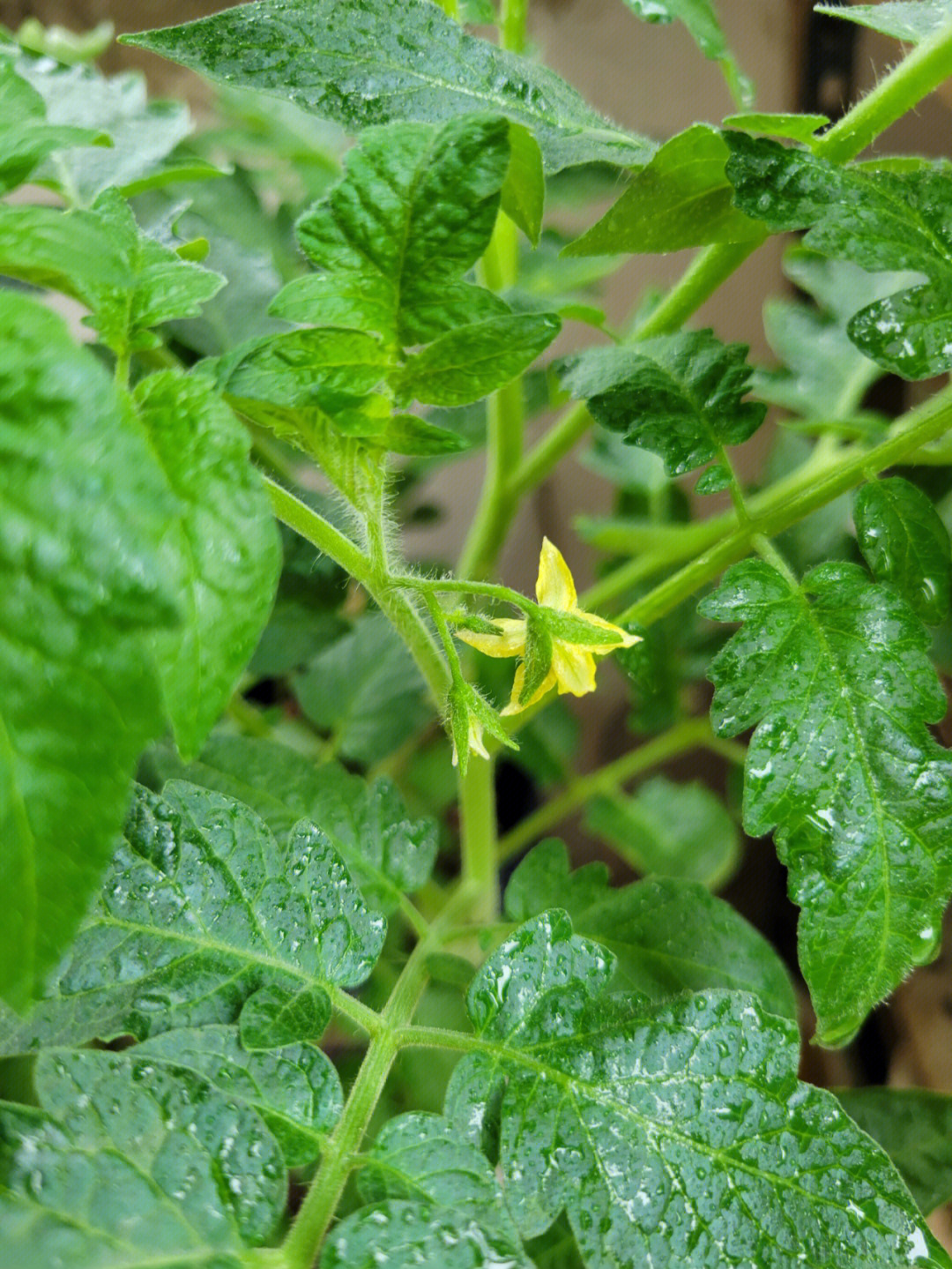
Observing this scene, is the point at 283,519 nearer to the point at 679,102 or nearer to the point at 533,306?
the point at 533,306

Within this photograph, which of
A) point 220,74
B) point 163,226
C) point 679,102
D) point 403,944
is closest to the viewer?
point 220,74

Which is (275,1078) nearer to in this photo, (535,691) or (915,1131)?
(535,691)

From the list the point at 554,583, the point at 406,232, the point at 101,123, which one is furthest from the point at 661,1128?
the point at 101,123

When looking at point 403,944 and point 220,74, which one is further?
point 403,944

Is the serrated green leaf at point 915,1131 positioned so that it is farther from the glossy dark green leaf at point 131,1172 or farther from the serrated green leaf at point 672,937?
the glossy dark green leaf at point 131,1172

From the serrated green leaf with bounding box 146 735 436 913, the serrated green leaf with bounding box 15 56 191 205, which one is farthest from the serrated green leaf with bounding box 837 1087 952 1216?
the serrated green leaf with bounding box 15 56 191 205

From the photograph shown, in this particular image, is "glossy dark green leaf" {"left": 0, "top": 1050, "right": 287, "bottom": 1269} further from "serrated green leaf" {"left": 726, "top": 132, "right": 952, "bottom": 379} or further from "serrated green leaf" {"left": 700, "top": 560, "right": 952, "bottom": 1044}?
"serrated green leaf" {"left": 726, "top": 132, "right": 952, "bottom": 379}

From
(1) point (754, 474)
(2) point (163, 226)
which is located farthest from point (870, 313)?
(1) point (754, 474)

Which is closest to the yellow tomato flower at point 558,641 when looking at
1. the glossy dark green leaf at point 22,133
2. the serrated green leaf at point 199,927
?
the serrated green leaf at point 199,927
